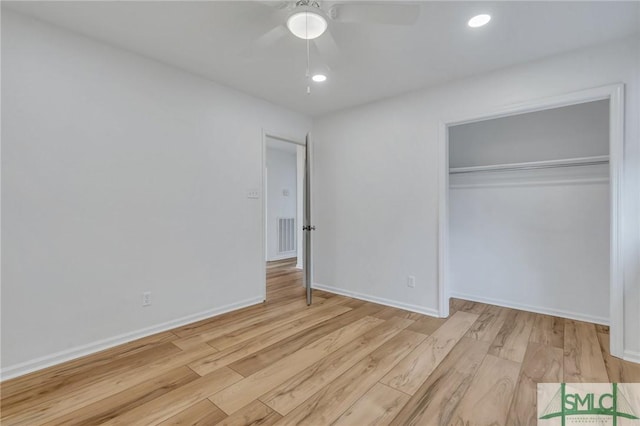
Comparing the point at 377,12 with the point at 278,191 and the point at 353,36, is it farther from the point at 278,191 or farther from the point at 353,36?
the point at 278,191

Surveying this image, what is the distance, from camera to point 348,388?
1893 mm

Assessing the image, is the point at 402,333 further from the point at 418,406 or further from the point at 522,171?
the point at 522,171

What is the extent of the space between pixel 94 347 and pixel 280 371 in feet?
5.14

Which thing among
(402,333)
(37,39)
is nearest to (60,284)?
(37,39)

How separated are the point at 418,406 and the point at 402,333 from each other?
1037mm

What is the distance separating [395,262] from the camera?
3.51 m

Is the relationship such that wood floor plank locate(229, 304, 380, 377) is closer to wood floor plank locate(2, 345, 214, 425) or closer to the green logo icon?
wood floor plank locate(2, 345, 214, 425)

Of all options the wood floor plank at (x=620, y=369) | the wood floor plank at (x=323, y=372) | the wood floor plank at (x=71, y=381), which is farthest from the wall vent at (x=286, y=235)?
the wood floor plank at (x=620, y=369)

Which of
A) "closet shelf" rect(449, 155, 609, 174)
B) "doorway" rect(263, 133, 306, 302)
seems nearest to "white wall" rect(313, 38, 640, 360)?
"closet shelf" rect(449, 155, 609, 174)

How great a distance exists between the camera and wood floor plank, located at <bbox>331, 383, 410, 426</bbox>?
5.26 feet

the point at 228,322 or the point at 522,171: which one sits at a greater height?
the point at 522,171

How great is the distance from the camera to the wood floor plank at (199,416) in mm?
1587

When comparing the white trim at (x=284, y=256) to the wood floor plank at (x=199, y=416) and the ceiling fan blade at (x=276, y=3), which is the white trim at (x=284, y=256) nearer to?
the wood floor plank at (x=199, y=416)

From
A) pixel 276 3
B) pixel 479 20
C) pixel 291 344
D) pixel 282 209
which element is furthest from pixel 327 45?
pixel 282 209
